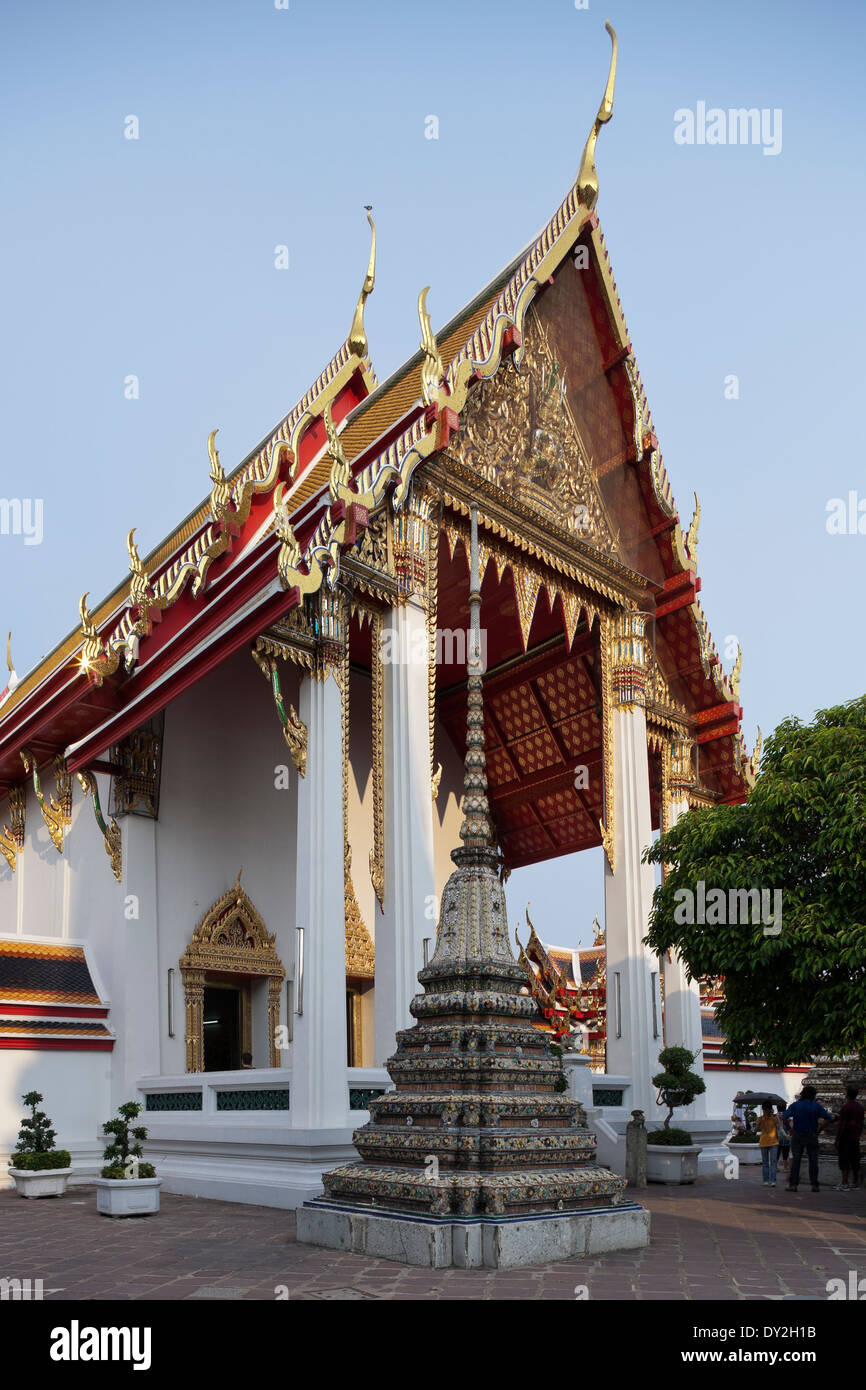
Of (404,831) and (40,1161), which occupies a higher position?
(404,831)

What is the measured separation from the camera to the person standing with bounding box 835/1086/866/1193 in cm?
1008

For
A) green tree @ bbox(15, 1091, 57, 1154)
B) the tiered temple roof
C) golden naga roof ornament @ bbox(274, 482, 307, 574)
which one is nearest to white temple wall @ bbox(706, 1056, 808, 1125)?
the tiered temple roof

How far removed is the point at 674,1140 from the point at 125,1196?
532cm

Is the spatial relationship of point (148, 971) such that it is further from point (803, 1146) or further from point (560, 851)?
point (560, 851)

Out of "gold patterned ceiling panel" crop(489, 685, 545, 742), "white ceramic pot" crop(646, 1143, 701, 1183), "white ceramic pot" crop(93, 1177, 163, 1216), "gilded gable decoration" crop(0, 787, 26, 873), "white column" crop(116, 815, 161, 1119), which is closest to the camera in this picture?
"white ceramic pot" crop(93, 1177, 163, 1216)

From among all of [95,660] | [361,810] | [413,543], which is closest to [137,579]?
[95,660]

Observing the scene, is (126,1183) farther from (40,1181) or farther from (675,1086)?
(675,1086)

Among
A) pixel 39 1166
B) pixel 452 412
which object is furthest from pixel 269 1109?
pixel 452 412

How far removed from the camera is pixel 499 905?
614 centimetres

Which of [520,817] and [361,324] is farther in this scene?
[520,817]

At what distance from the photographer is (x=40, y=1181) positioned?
29.3 ft

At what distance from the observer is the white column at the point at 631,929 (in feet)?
38.7

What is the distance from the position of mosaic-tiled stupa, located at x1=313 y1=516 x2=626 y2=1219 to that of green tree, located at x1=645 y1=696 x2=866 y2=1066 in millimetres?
2605

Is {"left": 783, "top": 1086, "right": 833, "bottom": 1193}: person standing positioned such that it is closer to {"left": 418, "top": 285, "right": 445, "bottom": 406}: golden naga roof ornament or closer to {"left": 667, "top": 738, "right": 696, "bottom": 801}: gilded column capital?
{"left": 667, "top": 738, "right": 696, "bottom": 801}: gilded column capital
